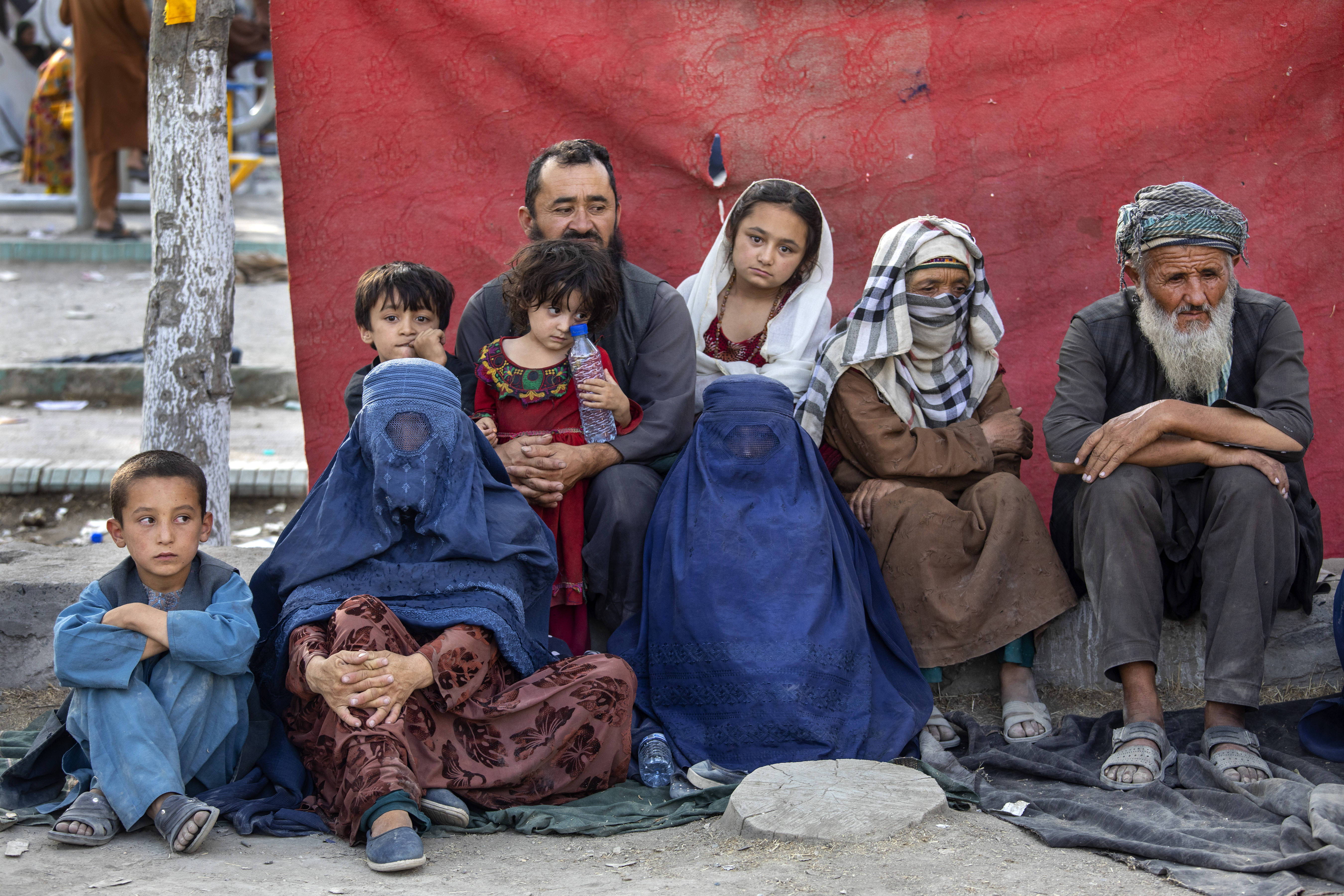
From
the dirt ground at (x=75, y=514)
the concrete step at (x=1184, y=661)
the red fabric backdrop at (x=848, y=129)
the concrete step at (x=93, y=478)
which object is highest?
the red fabric backdrop at (x=848, y=129)

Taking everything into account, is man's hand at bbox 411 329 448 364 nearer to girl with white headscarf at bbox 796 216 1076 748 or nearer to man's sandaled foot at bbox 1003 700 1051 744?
girl with white headscarf at bbox 796 216 1076 748

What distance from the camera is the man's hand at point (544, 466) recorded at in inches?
144

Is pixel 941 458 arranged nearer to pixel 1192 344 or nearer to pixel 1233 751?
pixel 1192 344

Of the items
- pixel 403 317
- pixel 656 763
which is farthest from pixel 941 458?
pixel 403 317

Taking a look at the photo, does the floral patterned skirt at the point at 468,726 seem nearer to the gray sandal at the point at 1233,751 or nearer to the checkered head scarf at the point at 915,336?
the checkered head scarf at the point at 915,336

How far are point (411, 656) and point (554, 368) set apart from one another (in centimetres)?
109

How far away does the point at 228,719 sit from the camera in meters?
3.06

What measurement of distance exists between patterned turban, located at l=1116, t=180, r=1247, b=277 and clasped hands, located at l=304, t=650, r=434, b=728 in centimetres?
242

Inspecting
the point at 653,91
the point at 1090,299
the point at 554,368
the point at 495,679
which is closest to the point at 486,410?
the point at 554,368

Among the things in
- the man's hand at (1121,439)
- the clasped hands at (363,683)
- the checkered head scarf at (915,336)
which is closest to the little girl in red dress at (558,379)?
the checkered head scarf at (915,336)

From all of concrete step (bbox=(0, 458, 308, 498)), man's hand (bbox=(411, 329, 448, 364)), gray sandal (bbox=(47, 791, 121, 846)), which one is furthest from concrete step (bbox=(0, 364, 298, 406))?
gray sandal (bbox=(47, 791, 121, 846))

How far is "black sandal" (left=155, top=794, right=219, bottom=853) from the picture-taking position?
277 cm

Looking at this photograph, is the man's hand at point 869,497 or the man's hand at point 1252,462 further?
the man's hand at point 869,497

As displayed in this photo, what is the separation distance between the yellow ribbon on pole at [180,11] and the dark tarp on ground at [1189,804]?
3.34m
